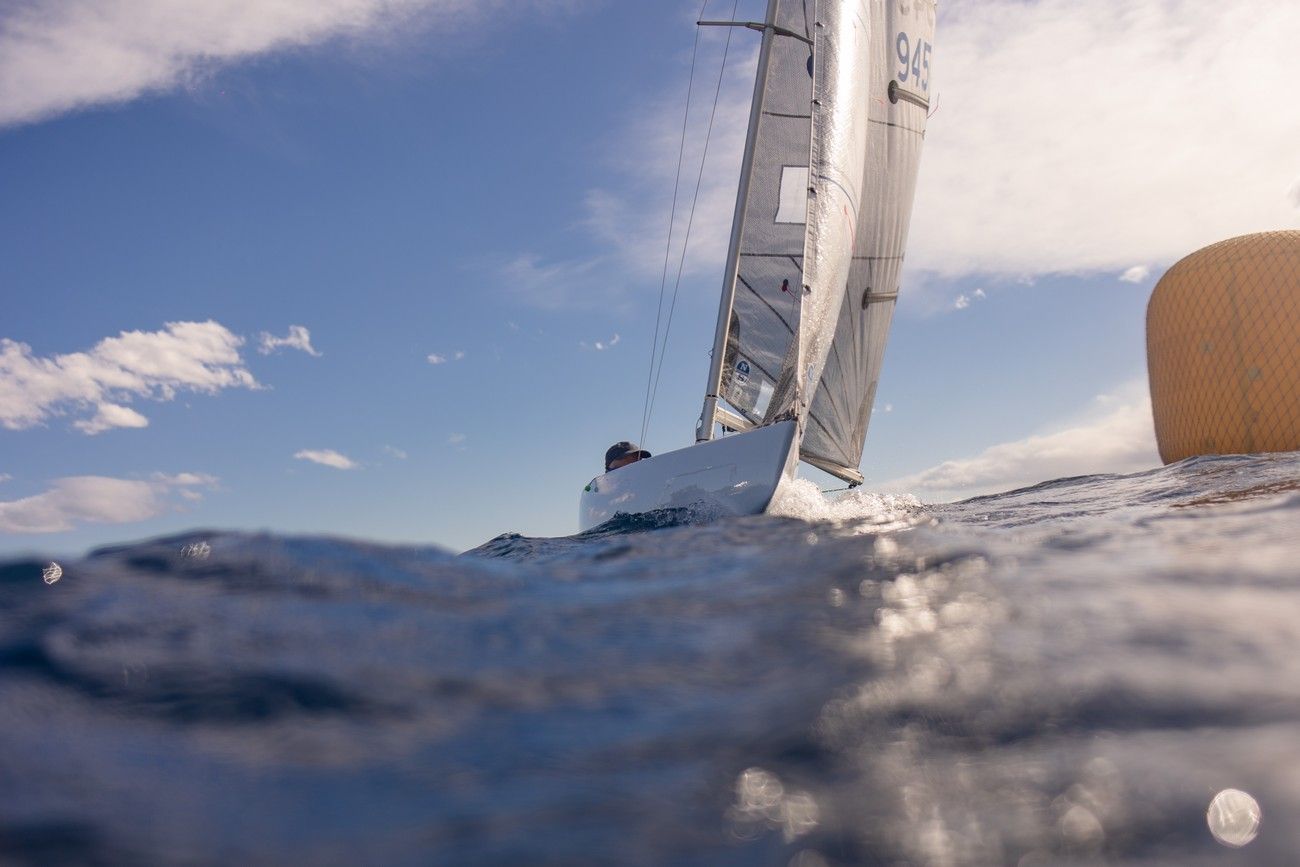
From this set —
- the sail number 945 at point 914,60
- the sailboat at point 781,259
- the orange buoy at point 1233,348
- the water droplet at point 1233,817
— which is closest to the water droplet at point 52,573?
the water droplet at point 1233,817

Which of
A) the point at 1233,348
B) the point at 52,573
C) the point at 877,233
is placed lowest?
the point at 52,573

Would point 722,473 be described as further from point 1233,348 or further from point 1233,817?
point 1233,348

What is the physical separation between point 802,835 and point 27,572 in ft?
9.85

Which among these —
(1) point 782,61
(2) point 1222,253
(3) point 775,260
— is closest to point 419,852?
(3) point 775,260

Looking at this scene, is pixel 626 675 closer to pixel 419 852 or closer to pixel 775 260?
pixel 419 852

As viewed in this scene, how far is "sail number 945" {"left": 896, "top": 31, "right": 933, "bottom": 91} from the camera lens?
12.3 metres

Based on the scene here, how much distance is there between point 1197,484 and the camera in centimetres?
626

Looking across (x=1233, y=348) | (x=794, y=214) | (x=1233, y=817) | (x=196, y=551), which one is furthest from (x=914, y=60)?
(x=1233, y=817)

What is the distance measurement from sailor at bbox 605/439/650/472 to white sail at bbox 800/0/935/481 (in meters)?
3.96

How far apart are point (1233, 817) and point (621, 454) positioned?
25.4 feet

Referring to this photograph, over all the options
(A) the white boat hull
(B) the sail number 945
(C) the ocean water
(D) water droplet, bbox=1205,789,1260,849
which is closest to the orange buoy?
(B) the sail number 945

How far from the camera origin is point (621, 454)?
28.7ft

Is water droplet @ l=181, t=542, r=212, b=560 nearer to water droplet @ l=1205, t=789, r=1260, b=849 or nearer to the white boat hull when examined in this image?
water droplet @ l=1205, t=789, r=1260, b=849

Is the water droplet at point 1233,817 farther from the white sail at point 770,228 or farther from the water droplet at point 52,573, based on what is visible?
the white sail at point 770,228
